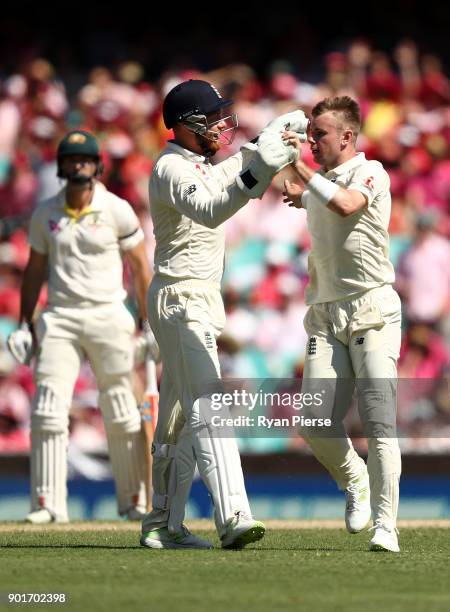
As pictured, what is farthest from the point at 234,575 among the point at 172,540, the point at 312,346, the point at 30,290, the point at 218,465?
the point at 30,290

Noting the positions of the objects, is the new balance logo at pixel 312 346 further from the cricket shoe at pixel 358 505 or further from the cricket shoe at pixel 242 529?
the cricket shoe at pixel 242 529

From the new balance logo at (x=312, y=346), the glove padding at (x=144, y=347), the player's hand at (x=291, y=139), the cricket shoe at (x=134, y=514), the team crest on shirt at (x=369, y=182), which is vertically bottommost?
the cricket shoe at (x=134, y=514)

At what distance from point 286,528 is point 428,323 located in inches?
184

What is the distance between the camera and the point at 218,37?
625 inches

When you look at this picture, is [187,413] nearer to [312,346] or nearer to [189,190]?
[312,346]

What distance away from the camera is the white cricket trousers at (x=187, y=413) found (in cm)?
647

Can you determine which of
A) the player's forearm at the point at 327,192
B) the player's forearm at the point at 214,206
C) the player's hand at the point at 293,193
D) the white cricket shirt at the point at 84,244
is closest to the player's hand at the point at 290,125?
the player's forearm at the point at 327,192

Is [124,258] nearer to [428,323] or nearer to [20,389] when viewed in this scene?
[20,389]

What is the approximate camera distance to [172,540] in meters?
6.83

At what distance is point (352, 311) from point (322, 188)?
636 mm

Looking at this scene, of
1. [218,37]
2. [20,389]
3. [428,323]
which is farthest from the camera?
[218,37]

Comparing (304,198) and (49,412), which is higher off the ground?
(304,198)

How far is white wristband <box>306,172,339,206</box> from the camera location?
631 cm

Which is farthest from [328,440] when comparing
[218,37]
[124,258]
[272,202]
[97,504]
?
[218,37]
